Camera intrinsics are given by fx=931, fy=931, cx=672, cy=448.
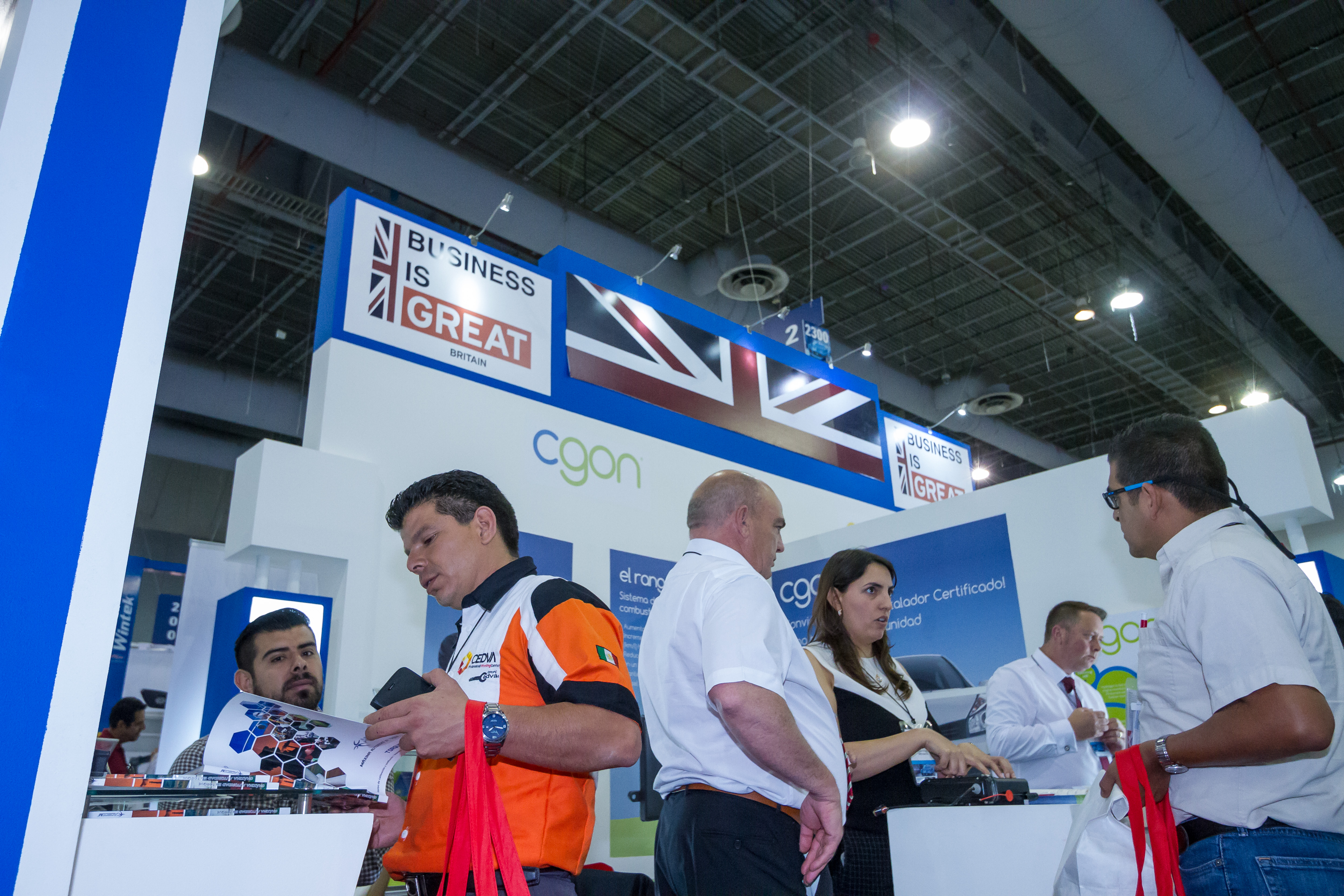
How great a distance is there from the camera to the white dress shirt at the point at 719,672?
1.87m

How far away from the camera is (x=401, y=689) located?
1415 mm

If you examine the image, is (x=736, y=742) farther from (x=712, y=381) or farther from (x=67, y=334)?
(x=712, y=381)

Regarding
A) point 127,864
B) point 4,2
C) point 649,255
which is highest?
point 649,255

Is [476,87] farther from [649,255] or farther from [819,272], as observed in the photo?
[819,272]

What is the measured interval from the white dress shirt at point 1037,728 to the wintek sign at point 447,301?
3359 millimetres

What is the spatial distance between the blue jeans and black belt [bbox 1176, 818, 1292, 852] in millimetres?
12

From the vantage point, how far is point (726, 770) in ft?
6.25

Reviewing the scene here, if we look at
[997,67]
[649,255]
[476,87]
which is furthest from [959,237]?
[476,87]

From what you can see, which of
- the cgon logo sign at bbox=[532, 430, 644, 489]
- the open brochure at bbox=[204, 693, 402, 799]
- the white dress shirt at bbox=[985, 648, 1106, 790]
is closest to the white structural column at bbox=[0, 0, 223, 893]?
the open brochure at bbox=[204, 693, 402, 799]

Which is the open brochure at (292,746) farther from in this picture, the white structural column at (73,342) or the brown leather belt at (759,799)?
the brown leather belt at (759,799)

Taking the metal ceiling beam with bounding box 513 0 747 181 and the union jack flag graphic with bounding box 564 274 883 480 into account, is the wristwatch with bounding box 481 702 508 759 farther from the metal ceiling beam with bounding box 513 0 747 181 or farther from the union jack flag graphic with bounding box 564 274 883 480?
the metal ceiling beam with bounding box 513 0 747 181

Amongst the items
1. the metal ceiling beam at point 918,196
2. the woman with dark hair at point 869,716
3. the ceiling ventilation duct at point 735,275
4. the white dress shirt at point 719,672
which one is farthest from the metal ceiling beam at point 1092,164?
the white dress shirt at point 719,672

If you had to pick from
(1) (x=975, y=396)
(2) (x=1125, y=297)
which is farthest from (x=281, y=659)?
(1) (x=975, y=396)

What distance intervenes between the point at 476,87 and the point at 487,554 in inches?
258
